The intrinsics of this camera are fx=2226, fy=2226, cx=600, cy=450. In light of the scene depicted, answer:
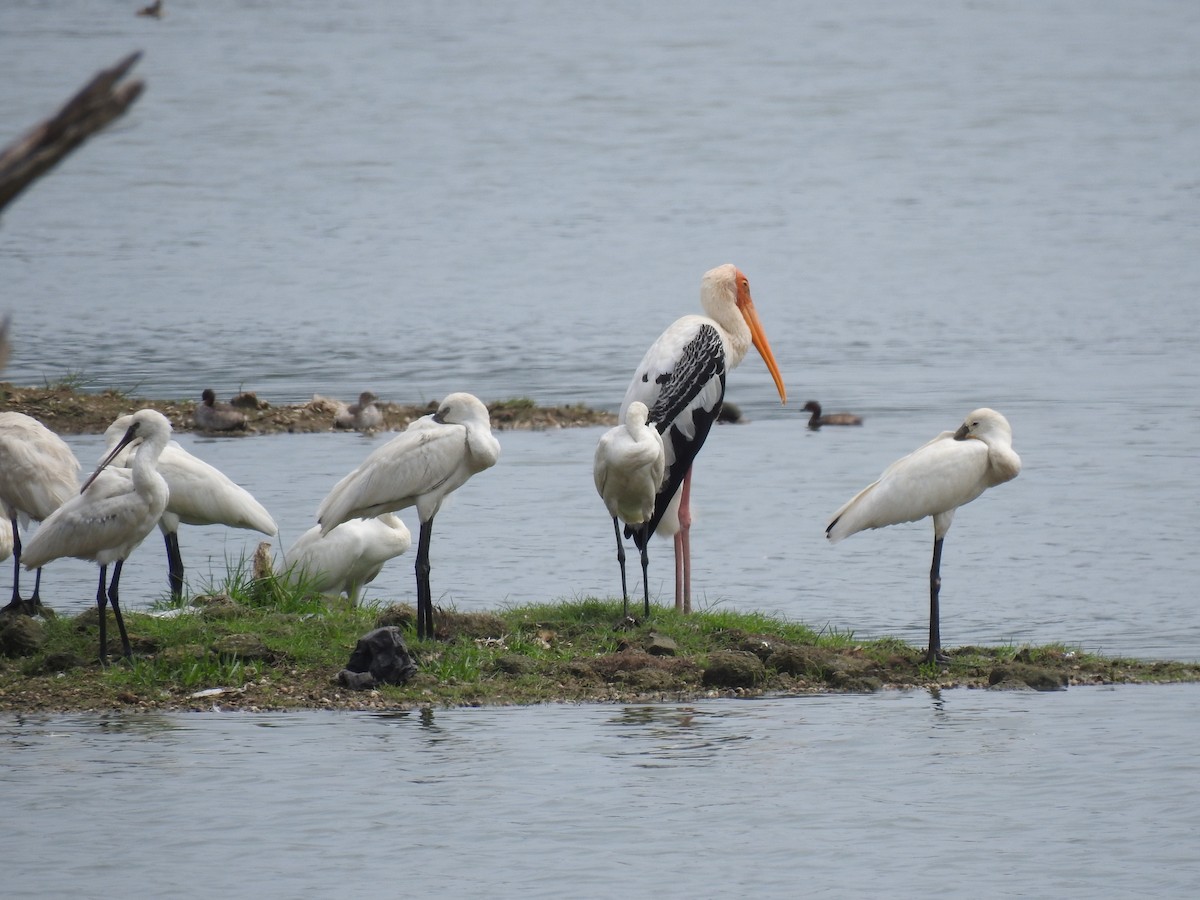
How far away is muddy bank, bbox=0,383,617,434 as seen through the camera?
20.1 meters

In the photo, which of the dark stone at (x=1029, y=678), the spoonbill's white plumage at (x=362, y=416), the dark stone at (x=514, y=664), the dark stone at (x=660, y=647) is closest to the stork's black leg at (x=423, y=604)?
the dark stone at (x=514, y=664)

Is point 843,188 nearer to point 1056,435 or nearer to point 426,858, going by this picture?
point 1056,435

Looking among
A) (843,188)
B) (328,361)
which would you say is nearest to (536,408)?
(328,361)

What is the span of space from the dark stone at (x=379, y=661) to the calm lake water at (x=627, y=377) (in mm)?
360

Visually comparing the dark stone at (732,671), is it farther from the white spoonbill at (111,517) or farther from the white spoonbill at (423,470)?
the white spoonbill at (111,517)

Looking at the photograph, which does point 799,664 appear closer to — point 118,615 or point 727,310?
point 727,310

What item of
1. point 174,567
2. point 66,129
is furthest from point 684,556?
point 66,129

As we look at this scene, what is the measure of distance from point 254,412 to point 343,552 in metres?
10.4

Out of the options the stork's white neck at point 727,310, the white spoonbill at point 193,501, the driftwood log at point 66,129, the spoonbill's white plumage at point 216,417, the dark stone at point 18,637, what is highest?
the driftwood log at point 66,129

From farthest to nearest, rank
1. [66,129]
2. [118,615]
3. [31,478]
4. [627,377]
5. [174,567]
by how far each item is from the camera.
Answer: [627,377] → [174,567] → [31,478] → [118,615] → [66,129]

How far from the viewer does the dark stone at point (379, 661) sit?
31.7 ft

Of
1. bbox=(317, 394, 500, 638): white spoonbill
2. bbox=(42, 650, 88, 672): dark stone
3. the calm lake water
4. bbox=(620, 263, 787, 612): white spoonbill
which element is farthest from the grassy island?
bbox=(620, 263, 787, 612): white spoonbill

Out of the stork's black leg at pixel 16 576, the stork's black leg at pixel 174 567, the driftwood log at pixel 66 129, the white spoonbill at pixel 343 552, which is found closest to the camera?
the driftwood log at pixel 66 129

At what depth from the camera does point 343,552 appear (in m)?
11.2
